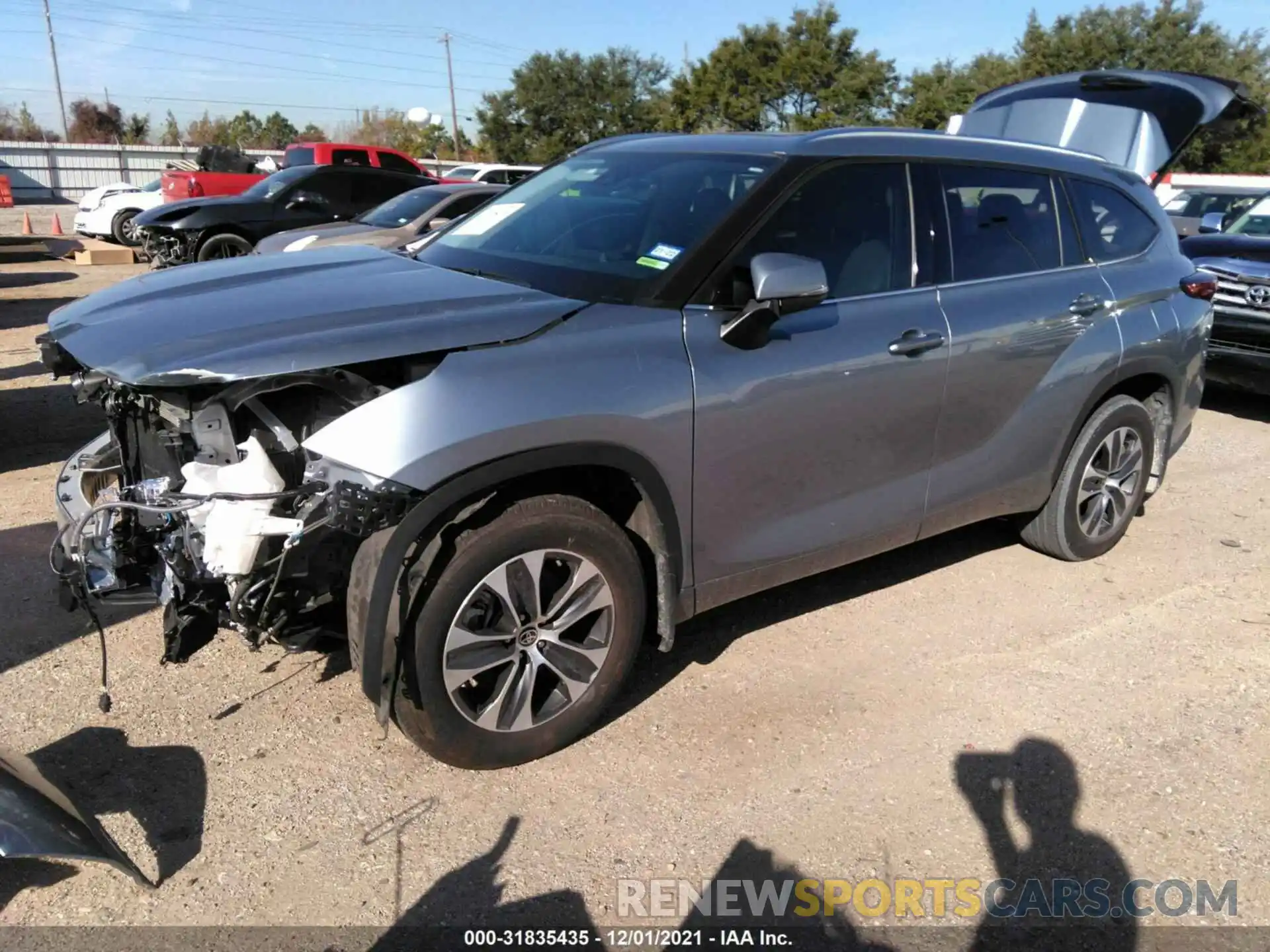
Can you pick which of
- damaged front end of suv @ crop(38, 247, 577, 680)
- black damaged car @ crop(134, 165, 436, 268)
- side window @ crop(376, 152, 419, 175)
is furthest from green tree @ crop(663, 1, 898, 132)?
damaged front end of suv @ crop(38, 247, 577, 680)

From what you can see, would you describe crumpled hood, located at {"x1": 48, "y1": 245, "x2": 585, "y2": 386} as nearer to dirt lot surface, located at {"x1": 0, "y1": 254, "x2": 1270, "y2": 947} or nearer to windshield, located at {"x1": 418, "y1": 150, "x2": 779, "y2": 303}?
windshield, located at {"x1": 418, "y1": 150, "x2": 779, "y2": 303}

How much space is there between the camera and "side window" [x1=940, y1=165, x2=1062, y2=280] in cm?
398

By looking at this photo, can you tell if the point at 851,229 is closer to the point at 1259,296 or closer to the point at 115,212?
the point at 1259,296

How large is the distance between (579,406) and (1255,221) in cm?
979

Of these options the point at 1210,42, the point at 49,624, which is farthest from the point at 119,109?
the point at 49,624

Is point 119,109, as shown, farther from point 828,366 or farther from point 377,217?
point 828,366

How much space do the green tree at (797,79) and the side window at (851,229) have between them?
39.1 metres

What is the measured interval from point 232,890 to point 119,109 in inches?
2907

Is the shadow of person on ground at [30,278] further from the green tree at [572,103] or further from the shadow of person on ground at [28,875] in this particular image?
the green tree at [572,103]

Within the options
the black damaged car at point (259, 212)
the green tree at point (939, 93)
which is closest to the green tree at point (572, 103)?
the green tree at point (939, 93)

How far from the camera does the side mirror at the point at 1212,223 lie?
33.7 feet

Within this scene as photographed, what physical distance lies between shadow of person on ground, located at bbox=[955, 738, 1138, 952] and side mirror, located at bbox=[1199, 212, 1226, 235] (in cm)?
876

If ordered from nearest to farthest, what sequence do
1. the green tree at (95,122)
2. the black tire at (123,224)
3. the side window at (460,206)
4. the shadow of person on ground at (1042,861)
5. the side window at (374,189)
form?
1. the shadow of person on ground at (1042,861)
2. the side window at (460,206)
3. the side window at (374,189)
4. the black tire at (123,224)
5. the green tree at (95,122)

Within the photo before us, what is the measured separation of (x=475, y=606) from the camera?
293 cm
